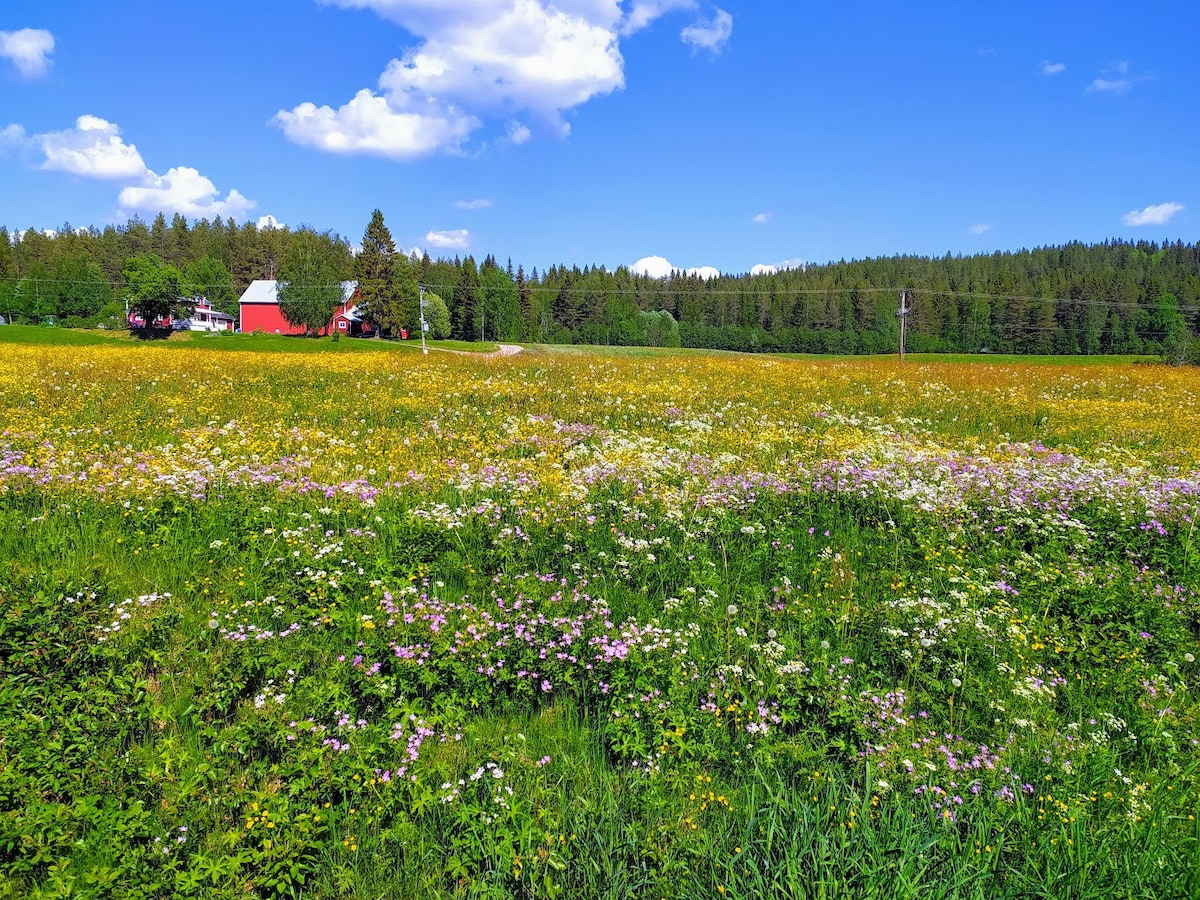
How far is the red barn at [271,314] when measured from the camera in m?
104

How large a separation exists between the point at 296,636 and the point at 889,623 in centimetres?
489

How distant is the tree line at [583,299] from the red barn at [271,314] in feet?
16.5

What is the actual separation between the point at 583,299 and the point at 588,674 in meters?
147

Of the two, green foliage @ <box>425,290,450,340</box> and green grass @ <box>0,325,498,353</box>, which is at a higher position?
green foliage @ <box>425,290,450,340</box>

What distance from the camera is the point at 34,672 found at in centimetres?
427

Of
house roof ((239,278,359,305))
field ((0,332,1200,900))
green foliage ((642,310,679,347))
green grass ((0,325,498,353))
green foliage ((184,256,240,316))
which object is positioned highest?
green foliage ((184,256,240,316))

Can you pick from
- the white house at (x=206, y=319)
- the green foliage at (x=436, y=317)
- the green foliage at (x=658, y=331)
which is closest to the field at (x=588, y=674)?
the green foliage at (x=436, y=317)

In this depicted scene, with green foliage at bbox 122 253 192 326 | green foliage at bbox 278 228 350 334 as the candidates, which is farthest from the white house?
green foliage at bbox 278 228 350 334

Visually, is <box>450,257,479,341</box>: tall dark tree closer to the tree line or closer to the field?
the tree line

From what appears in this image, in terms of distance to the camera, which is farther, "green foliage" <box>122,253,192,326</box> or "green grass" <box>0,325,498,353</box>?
"green foliage" <box>122,253,192,326</box>

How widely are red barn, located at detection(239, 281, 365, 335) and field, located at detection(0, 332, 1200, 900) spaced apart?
10277 cm

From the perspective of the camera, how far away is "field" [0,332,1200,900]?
3121mm

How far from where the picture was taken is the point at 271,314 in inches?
4114

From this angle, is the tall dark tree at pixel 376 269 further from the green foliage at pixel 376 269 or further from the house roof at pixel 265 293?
the house roof at pixel 265 293
